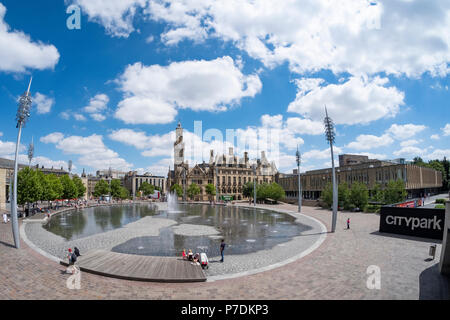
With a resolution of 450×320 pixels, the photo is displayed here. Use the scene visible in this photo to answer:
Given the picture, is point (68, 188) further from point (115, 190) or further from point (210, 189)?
→ point (210, 189)

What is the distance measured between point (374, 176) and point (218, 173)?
58929 mm

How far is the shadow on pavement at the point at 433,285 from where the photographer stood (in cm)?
1009

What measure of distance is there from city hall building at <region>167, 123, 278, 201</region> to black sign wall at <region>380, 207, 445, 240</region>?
7086 centimetres

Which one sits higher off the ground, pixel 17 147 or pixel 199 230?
pixel 17 147

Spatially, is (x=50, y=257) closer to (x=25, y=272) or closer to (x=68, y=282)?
(x=25, y=272)

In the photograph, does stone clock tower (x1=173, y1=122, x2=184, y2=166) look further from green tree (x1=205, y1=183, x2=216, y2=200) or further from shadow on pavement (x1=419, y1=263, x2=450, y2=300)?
shadow on pavement (x1=419, y1=263, x2=450, y2=300)

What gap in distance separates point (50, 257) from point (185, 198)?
7864 centimetres

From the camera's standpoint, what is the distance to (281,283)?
38.0 feet

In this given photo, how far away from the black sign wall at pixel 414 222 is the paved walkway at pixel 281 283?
7.16 m

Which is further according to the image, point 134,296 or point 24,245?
point 24,245

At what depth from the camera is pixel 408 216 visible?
23188 mm

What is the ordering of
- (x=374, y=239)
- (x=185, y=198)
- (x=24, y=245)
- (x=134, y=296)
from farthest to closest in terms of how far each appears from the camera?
(x=185, y=198)
(x=374, y=239)
(x=24, y=245)
(x=134, y=296)
